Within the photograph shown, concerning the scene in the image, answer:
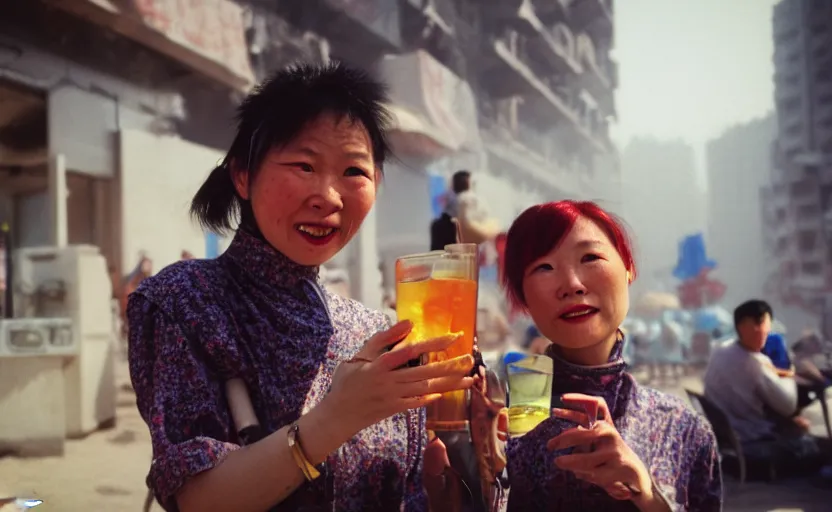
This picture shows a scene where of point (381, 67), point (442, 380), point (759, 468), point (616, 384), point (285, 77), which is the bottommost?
point (759, 468)

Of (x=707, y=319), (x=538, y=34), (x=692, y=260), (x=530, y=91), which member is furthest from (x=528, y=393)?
(x=530, y=91)

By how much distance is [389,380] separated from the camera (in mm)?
868

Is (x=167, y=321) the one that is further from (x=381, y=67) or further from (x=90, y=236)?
(x=381, y=67)

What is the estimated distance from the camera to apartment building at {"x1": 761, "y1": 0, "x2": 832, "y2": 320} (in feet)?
35.2

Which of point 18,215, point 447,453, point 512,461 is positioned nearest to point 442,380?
point 447,453

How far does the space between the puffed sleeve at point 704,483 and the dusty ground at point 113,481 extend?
298 centimetres

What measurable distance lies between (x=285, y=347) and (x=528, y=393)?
0.46m

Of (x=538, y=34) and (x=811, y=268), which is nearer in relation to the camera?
(x=538, y=34)

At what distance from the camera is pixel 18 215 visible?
11.3 ft

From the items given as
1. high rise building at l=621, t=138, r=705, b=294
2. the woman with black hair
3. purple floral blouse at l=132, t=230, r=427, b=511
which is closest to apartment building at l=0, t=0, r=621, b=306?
the woman with black hair

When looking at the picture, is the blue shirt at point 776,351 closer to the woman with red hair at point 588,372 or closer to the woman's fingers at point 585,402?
the woman with red hair at point 588,372

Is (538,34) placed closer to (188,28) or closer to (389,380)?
(188,28)

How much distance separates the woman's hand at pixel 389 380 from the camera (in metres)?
0.87

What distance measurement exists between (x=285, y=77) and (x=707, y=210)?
764 inches
